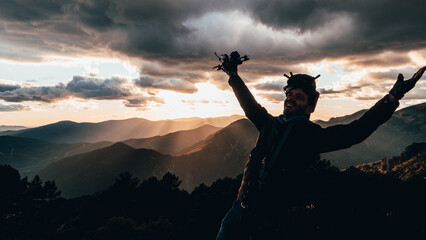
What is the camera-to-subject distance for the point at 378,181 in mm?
12914

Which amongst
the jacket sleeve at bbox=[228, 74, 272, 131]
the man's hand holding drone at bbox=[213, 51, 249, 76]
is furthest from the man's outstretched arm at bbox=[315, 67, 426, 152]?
the man's hand holding drone at bbox=[213, 51, 249, 76]

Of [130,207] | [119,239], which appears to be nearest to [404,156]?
[130,207]

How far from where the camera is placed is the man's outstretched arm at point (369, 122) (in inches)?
103

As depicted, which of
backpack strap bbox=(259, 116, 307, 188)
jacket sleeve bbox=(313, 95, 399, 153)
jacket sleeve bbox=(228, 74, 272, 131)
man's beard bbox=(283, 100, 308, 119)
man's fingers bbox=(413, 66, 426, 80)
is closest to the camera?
jacket sleeve bbox=(313, 95, 399, 153)

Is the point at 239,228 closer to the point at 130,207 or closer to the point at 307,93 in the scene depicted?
the point at 307,93

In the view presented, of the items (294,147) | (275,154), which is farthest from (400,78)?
(275,154)

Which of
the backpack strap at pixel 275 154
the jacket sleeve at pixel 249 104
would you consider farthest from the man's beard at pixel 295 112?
the jacket sleeve at pixel 249 104

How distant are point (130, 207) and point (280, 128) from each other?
150 ft

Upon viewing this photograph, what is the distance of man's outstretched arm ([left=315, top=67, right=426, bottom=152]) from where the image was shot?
8.59ft

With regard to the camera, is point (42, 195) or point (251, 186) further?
point (42, 195)

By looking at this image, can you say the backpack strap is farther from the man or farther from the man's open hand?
the man's open hand

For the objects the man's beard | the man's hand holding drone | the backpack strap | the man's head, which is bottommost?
the backpack strap

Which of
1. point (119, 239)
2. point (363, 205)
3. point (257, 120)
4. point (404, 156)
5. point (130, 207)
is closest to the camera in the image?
point (257, 120)

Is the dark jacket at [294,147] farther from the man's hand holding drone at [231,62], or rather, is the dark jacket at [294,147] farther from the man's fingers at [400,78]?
the man's hand holding drone at [231,62]
